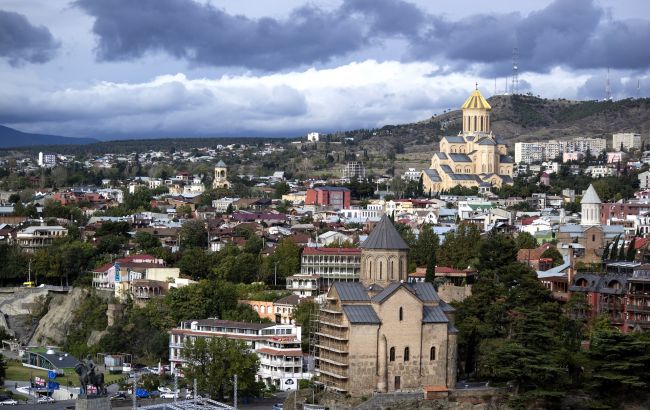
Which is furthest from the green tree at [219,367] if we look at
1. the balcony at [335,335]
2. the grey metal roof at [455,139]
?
the grey metal roof at [455,139]

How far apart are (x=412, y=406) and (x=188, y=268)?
34.4m

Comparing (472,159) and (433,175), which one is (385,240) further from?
(472,159)

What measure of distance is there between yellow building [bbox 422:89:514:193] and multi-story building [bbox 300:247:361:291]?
54894 mm

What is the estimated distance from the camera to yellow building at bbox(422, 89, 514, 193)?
138 m

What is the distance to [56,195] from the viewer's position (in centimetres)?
13738

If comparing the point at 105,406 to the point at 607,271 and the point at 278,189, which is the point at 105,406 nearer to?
the point at 607,271

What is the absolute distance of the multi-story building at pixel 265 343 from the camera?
214ft

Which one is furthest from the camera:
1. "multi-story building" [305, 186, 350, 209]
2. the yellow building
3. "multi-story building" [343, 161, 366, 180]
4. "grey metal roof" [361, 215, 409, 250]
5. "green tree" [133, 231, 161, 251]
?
"multi-story building" [343, 161, 366, 180]

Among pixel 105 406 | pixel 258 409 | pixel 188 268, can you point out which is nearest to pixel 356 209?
pixel 188 268

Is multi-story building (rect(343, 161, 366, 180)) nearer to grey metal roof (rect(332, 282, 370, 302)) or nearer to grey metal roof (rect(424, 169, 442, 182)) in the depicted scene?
grey metal roof (rect(424, 169, 442, 182))

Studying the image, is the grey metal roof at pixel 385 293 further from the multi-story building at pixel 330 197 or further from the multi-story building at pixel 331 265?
the multi-story building at pixel 330 197

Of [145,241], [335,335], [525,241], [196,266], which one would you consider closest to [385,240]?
[335,335]

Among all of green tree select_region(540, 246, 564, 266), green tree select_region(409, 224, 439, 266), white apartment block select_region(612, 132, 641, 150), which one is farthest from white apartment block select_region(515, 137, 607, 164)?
green tree select_region(540, 246, 564, 266)

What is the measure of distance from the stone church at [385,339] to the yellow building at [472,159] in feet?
267
